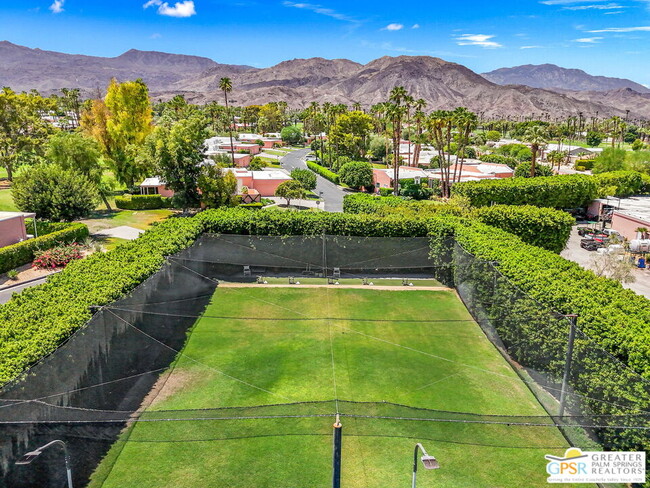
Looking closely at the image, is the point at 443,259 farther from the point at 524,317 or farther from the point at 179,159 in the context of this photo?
the point at 179,159

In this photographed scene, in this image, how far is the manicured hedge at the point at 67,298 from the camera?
10938 mm

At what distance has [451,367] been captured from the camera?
15.8 meters

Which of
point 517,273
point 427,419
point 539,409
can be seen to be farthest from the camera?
point 517,273

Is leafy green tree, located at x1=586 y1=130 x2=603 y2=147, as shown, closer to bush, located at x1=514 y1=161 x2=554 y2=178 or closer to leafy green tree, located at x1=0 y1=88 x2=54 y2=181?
bush, located at x1=514 y1=161 x2=554 y2=178

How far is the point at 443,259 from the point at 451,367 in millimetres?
10133

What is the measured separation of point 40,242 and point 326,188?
4006cm

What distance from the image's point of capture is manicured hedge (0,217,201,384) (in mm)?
10938

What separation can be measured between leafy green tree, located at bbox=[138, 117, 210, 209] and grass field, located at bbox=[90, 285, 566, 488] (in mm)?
16196

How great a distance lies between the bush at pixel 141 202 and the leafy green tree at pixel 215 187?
A: 27.5 feet

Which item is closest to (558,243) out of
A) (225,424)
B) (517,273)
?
(517,273)

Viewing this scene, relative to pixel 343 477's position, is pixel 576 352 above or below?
above

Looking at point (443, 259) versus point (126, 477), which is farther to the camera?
point (443, 259)

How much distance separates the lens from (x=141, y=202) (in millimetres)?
43750

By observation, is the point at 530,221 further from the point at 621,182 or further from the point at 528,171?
the point at 528,171
